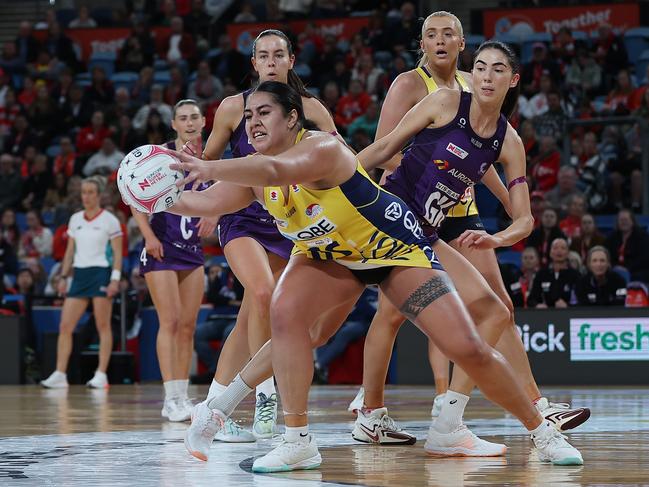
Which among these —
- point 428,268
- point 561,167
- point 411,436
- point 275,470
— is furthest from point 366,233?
point 561,167

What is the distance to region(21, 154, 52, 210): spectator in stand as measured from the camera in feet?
55.2

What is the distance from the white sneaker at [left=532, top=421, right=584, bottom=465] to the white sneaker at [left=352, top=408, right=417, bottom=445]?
104cm

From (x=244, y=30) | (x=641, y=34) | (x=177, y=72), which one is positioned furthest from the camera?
(x=244, y=30)

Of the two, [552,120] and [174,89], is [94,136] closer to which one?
[174,89]

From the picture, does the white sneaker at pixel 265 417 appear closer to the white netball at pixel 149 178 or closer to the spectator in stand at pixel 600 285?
the white netball at pixel 149 178

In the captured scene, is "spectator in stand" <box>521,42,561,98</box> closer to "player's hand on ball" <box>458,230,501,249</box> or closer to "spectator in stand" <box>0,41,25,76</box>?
"spectator in stand" <box>0,41,25,76</box>

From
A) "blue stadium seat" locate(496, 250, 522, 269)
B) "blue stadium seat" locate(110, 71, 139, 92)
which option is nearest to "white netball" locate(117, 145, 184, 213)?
"blue stadium seat" locate(496, 250, 522, 269)

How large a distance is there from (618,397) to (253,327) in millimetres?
4098

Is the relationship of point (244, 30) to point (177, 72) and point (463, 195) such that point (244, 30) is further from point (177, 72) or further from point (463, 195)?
point (463, 195)

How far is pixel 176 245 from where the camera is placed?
8016 mm

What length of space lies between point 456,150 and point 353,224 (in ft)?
3.21

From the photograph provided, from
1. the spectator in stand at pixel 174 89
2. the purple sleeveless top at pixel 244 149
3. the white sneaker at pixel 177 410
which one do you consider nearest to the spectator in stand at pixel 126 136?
the spectator in stand at pixel 174 89

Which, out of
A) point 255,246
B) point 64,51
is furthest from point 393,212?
point 64,51

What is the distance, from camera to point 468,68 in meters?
15.2
